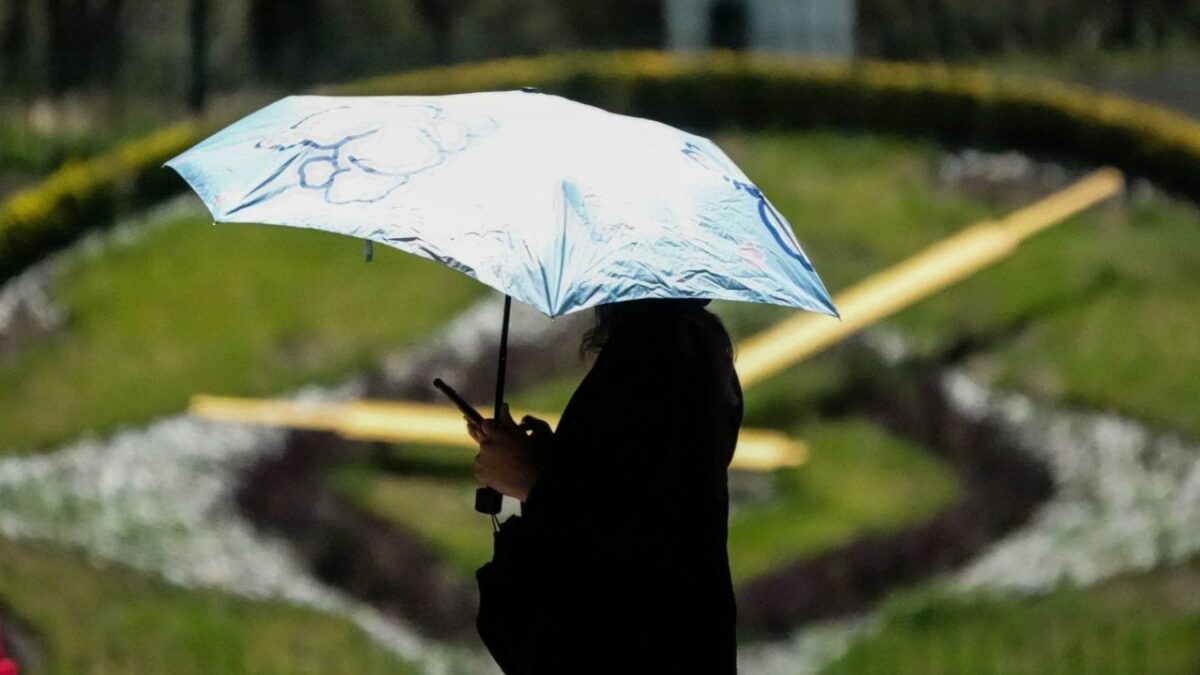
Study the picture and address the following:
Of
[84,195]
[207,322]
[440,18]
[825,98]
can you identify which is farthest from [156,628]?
[825,98]

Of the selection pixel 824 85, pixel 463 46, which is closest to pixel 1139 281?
pixel 824 85

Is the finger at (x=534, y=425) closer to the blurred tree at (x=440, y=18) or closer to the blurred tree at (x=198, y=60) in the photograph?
the blurred tree at (x=198, y=60)

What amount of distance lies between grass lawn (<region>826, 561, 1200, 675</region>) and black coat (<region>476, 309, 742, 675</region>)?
5.39 meters

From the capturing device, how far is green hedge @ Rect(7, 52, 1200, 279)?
1053 centimetres

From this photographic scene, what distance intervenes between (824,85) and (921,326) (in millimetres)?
1755

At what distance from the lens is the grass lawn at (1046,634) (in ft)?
26.2

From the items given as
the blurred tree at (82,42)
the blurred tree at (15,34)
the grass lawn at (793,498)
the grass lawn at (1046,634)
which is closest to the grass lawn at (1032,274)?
the grass lawn at (793,498)

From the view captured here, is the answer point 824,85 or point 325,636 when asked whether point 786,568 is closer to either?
point 325,636

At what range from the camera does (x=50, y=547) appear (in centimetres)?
800

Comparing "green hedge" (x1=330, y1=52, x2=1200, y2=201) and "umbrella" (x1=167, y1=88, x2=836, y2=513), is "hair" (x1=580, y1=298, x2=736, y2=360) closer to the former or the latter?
"umbrella" (x1=167, y1=88, x2=836, y2=513)

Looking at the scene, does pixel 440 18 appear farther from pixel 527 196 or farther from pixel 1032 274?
pixel 527 196

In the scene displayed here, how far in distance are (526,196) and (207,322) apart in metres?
6.59

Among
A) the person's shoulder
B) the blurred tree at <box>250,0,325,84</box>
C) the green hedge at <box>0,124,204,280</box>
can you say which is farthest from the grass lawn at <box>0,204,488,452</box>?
the person's shoulder

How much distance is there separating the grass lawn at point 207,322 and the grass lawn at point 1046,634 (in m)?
2.49
